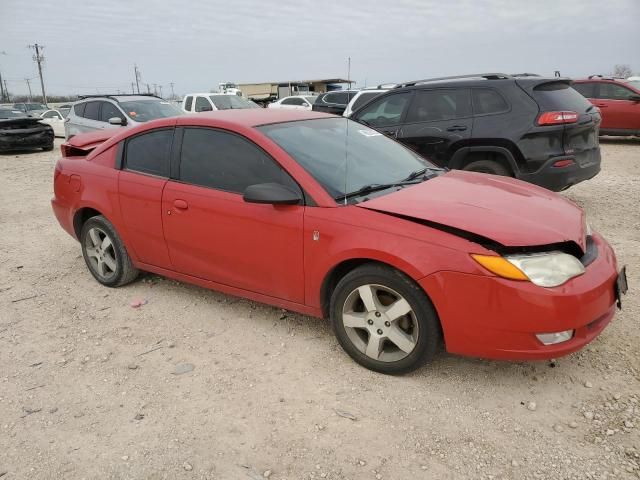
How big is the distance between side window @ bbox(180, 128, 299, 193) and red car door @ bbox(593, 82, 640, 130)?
1207cm

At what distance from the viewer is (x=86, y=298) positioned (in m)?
4.22

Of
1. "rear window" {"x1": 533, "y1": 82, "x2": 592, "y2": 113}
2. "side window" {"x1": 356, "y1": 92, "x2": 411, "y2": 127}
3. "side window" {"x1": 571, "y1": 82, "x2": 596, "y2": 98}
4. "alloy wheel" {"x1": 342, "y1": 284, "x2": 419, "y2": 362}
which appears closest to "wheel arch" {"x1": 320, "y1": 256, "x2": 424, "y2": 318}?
"alloy wheel" {"x1": 342, "y1": 284, "x2": 419, "y2": 362}

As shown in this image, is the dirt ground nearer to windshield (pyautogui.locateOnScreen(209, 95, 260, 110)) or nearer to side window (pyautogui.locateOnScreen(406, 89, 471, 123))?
side window (pyautogui.locateOnScreen(406, 89, 471, 123))

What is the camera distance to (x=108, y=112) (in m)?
10.6

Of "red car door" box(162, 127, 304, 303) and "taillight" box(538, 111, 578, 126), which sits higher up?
"taillight" box(538, 111, 578, 126)

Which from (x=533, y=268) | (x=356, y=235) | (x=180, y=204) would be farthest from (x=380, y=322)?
(x=180, y=204)

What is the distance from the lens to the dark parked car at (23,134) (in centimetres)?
1399

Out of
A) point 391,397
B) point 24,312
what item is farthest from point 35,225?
point 391,397

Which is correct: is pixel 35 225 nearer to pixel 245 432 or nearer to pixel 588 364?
pixel 245 432

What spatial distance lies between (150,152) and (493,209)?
2626 mm

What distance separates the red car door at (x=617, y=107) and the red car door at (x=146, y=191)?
12180mm

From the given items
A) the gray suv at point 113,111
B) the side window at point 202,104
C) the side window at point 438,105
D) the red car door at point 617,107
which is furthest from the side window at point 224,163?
the red car door at point 617,107

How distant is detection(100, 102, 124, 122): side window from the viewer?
410 inches

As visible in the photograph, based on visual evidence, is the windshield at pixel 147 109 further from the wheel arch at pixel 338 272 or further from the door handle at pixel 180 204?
the wheel arch at pixel 338 272
